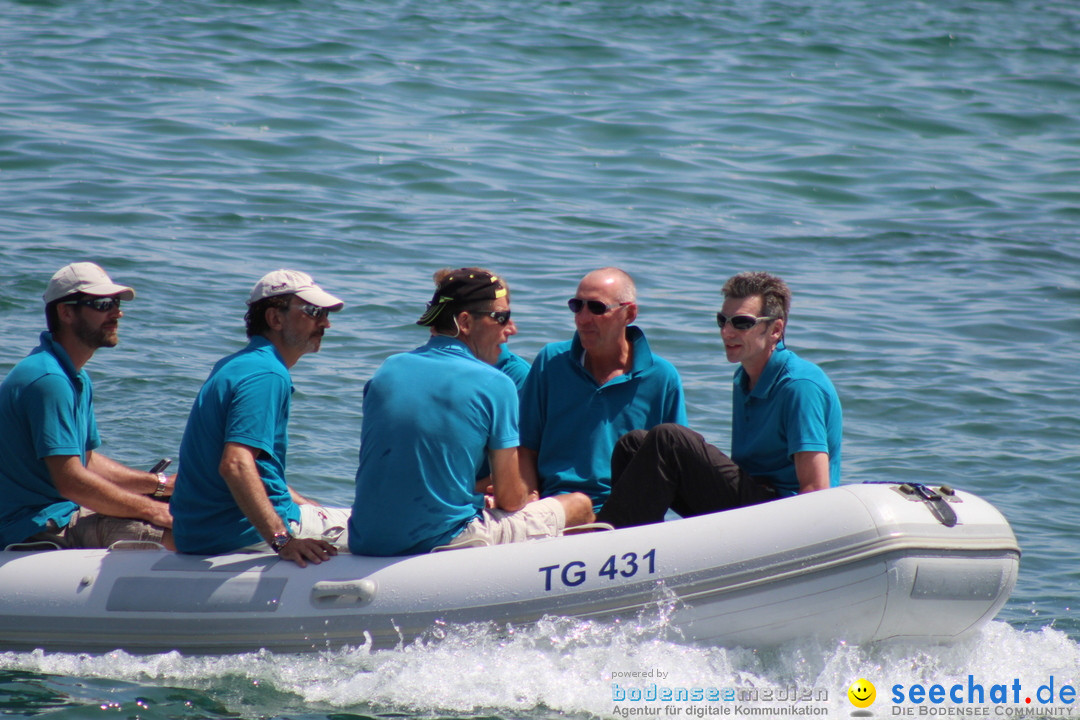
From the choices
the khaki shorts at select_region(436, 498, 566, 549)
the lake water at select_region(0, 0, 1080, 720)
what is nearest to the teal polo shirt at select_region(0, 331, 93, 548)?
the lake water at select_region(0, 0, 1080, 720)

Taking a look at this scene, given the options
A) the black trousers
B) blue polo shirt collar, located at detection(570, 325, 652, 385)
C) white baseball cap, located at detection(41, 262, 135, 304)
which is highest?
white baseball cap, located at detection(41, 262, 135, 304)

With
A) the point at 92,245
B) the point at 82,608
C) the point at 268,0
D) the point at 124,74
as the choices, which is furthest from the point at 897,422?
the point at 268,0

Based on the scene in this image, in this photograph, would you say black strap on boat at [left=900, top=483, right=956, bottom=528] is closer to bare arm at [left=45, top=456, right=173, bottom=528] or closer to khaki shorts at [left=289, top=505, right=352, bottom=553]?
khaki shorts at [left=289, top=505, right=352, bottom=553]

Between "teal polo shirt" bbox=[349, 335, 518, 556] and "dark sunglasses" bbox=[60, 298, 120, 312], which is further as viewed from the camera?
"dark sunglasses" bbox=[60, 298, 120, 312]

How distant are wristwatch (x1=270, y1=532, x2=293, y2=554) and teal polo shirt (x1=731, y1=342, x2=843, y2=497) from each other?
1.66m

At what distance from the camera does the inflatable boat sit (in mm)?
4035

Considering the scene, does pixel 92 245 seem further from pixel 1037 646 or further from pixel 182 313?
pixel 1037 646

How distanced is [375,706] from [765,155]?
10.7 m

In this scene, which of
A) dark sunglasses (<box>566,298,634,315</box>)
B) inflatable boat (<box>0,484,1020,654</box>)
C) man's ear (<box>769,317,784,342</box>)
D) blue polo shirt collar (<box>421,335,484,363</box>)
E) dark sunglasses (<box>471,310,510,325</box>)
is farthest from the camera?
dark sunglasses (<box>566,298,634,315</box>)

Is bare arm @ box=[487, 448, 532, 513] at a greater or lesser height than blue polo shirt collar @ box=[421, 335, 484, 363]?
lesser

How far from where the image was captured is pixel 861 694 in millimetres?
4039

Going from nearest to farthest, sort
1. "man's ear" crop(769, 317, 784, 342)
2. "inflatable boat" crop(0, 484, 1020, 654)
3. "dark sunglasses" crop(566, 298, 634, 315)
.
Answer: "inflatable boat" crop(0, 484, 1020, 654)
"man's ear" crop(769, 317, 784, 342)
"dark sunglasses" crop(566, 298, 634, 315)

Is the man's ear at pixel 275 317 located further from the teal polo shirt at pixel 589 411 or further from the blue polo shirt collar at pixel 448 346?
the teal polo shirt at pixel 589 411

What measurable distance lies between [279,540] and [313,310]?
2.55ft
